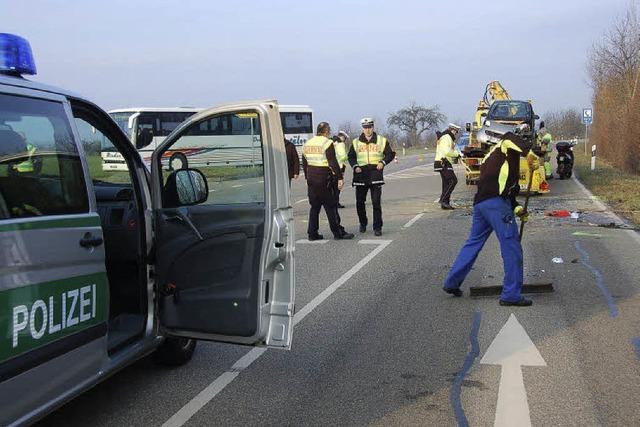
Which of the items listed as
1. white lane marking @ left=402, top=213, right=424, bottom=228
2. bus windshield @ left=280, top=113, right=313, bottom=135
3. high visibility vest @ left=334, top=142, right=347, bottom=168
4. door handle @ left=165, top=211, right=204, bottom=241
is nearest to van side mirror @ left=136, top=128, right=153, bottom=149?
door handle @ left=165, top=211, right=204, bottom=241

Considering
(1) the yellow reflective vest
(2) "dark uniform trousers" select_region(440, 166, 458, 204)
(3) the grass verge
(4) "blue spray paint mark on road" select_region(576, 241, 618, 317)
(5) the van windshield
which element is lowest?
(3) the grass verge

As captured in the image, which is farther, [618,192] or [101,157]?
[618,192]

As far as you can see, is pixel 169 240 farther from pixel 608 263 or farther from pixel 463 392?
pixel 608 263

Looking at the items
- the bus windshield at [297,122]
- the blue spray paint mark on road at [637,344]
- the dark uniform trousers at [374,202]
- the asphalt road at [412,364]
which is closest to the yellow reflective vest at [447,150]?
the dark uniform trousers at [374,202]

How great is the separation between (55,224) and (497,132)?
56.3 ft

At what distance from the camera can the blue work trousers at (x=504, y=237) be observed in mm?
6074

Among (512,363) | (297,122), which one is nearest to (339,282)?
(512,363)

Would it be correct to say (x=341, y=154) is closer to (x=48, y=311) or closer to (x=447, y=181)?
(x=447, y=181)

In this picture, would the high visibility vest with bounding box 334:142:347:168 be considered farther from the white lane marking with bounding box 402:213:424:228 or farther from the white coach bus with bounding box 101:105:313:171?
the white coach bus with bounding box 101:105:313:171

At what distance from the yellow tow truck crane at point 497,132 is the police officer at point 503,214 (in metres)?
10.6

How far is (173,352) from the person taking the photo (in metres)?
4.61

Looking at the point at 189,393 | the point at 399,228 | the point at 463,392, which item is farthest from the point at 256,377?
the point at 399,228

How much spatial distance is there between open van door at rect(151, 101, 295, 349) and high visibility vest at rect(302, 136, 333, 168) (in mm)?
5822

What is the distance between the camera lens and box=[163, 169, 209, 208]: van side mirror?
13.4 feet
